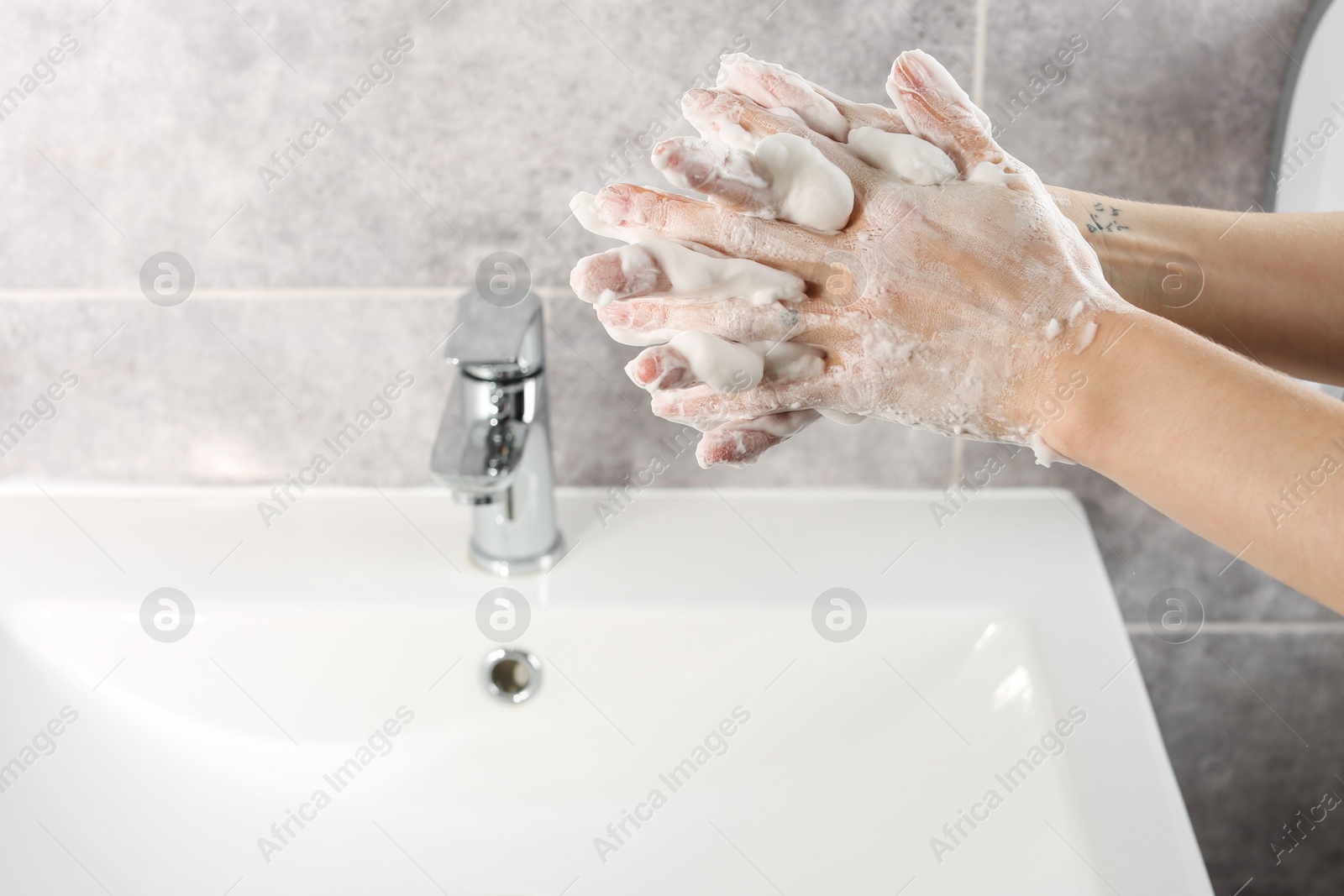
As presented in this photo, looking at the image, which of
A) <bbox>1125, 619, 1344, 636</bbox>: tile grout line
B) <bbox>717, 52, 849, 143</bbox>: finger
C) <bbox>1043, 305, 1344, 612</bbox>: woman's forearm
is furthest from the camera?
<bbox>1125, 619, 1344, 636</bbox>: tile grout line

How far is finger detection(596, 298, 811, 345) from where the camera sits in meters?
0.37

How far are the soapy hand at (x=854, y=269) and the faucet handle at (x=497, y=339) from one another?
165 millimetres

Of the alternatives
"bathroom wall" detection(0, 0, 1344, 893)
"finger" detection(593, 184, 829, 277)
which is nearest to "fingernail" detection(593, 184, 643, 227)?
"finger" detection(593, 184, 829, 277)

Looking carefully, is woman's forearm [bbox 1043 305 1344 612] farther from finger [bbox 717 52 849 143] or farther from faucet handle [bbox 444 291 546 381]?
faucet handle [bbox 444 291 546 381]

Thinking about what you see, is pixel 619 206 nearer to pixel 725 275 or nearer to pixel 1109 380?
pixel 725 275

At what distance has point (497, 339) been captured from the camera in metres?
0.55

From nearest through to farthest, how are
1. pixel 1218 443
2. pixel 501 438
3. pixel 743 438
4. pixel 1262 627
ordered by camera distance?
pixel 1218 443, pixel 743 438, pixel 501 438, pixel 1262 627

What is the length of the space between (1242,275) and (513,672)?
1.42ft

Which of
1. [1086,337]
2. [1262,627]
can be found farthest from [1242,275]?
[1262,627]

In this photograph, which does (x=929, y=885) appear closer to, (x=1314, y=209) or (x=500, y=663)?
(x=500, y=663)

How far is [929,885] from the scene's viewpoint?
47 cm

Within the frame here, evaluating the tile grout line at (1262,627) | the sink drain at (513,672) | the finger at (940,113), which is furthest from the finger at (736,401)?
the tile grout line at (1262,627)

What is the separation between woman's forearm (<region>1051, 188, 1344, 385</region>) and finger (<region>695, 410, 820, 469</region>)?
161mm

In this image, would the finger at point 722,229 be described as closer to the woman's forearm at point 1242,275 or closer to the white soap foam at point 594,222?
the white soap foam at point 594,222
